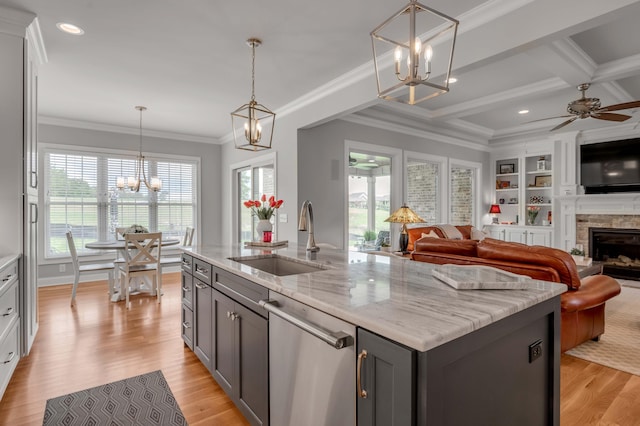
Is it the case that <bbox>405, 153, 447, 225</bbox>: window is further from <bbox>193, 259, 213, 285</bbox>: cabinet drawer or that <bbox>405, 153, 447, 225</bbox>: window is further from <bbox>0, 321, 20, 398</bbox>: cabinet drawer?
<bbox>0, 321, 20, 398</bbox>: cabinet drawer

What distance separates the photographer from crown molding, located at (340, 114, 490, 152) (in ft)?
17.8

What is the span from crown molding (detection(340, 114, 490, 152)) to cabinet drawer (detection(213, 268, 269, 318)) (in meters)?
3.65

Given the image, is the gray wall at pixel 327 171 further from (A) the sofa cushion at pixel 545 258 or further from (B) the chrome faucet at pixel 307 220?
(A) the sofa cushion at pixel 545 258

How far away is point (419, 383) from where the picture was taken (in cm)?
97

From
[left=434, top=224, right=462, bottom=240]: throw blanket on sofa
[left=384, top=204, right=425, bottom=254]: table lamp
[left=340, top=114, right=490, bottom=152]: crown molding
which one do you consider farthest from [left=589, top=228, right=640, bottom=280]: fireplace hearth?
[left=384, top=204, right=425, bottom=254]: table lamp

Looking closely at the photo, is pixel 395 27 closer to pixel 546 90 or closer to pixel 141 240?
pixel 546 90

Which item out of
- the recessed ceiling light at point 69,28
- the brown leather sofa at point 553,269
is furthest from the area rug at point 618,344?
the recessed ceiling light at point 69,28

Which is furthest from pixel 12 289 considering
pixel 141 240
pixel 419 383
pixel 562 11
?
pixel 562 11

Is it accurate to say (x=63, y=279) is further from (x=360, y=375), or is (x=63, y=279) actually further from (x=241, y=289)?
(x=360, y=375)

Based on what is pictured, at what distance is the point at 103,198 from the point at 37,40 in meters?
3.60

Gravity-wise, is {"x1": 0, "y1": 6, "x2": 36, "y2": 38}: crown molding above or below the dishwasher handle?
above

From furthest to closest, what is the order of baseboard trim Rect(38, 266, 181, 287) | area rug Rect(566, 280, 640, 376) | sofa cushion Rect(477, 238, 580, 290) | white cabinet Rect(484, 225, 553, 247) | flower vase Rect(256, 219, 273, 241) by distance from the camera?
white cabinet Rect(484, 225, 553, 247) → baseboard trim Rect(38, 266, 181, 287) → flower vase Rect(256, 219, 273, 241) → area rug Rect(566, 280, 640, 376) → sofa cushion Rect(477, 238, 580, 290)

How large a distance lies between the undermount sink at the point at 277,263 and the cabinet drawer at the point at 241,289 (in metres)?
0.25

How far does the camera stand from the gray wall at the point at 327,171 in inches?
195
